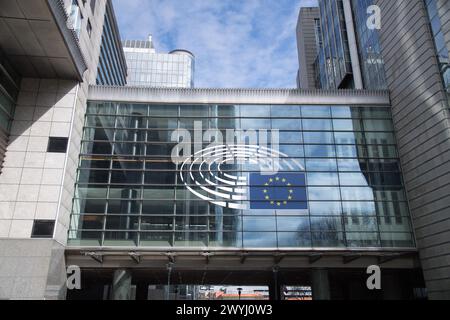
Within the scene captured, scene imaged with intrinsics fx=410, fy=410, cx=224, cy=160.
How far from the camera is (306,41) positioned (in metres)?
72.2

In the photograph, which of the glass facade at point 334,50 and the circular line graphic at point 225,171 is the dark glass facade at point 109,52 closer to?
the circular line graphic at point 225,171

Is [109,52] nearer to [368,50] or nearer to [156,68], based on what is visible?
[368,50]

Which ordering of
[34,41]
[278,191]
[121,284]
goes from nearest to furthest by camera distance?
1. [34,41]
2. [121,284]
3. [278,191]

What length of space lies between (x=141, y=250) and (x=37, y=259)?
6289mm

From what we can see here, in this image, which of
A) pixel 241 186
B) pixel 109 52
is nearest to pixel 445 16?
pixel 241 186

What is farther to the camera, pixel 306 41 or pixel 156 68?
pixel 156 68

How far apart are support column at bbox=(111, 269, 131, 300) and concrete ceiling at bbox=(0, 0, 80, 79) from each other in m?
13.9

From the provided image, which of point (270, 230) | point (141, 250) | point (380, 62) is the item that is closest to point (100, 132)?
point (141, 250)

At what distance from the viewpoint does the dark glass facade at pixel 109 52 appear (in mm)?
39656

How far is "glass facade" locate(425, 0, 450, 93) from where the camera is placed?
25.1 meters

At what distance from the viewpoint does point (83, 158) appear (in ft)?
97.2

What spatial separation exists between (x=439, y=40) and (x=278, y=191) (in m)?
Answer: 14.1

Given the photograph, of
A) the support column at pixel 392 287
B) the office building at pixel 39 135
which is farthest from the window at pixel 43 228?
the support column at pixel 392 287

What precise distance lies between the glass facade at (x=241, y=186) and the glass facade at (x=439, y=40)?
6.61 m
